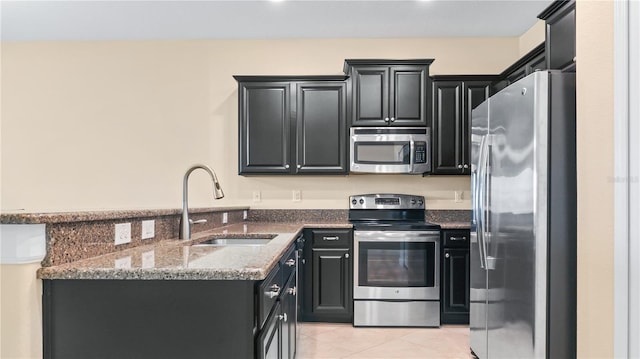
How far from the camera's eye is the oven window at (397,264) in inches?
130

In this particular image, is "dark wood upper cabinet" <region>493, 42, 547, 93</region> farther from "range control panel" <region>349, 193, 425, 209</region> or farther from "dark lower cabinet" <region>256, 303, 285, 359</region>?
"dark lower cabinet" <region>256, 303, 285, 359</region>

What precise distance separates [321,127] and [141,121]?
77.7 inches

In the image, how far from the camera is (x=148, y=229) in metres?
1.77

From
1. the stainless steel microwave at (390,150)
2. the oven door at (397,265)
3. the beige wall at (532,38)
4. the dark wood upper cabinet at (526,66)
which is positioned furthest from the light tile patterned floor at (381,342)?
the beige wall at (532,38)

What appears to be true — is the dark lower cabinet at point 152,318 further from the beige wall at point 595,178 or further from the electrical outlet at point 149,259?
the beige wall at point 595,178

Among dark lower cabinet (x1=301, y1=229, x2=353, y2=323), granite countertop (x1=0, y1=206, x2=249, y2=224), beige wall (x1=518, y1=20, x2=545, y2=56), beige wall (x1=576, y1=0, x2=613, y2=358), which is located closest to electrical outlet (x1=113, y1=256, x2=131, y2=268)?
granite countertop (x1=0, y1=206, x2=249, y2=224)

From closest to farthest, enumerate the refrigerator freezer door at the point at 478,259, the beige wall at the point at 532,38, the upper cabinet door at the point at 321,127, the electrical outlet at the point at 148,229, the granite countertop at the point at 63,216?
the granite countertop at the point at 63,216 < the electrical outlet at the point at 148,229 < the refrigerator freezer door at the point at 478,259 < the beige wall at the point at 532,38 < the upper cabinet door at the point at 321,127

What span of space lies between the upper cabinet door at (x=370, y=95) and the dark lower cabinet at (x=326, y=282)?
43.7 inches

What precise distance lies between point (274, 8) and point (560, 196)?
8.82 ft

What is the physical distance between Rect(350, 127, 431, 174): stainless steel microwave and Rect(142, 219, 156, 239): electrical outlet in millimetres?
2094

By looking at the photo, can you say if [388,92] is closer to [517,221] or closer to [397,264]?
[397,264]

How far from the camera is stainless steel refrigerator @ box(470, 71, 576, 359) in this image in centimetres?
181

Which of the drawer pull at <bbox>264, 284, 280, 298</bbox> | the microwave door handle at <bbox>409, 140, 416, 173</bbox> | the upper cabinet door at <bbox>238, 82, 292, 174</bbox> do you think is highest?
the upper cabinet door at <bbox>238, 82, 292, 174</bbox>

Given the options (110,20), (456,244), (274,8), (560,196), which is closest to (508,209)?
(560,196)
